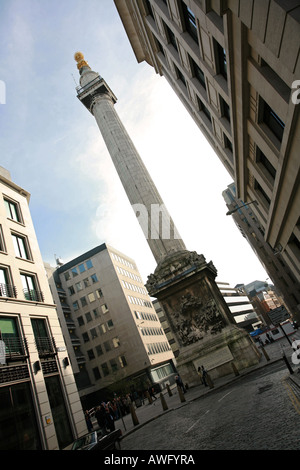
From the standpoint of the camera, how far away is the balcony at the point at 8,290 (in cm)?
1644

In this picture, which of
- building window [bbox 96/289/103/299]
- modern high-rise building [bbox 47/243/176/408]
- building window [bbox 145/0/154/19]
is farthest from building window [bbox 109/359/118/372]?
building window [bbox 145/0/154/19]

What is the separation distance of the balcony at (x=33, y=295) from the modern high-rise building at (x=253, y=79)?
14.9 meters

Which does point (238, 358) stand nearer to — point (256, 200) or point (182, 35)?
point (256, 200)

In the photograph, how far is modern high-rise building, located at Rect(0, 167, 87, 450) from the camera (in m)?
14.2

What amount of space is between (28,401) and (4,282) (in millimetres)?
6564

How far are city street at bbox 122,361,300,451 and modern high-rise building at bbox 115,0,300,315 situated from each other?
670cm

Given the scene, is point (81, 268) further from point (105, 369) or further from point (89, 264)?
point (105, 369)

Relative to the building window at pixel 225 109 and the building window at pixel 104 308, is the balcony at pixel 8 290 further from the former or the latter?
the building window at pixel 104 308

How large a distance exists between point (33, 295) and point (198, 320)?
11.3m

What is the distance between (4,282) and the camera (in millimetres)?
17234

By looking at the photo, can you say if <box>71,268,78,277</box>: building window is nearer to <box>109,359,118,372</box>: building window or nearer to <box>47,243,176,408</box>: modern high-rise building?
<box>47,243,176,408</box>: modern high-rise building

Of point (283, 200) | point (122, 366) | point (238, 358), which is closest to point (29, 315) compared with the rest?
point (238, 358)

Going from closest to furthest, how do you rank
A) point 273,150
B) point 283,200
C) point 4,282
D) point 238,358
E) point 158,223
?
1. point 273,150
2. point 283,200
3. point 4,282
4. point 238,358
5. point 158,223

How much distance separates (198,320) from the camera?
2062 cm
